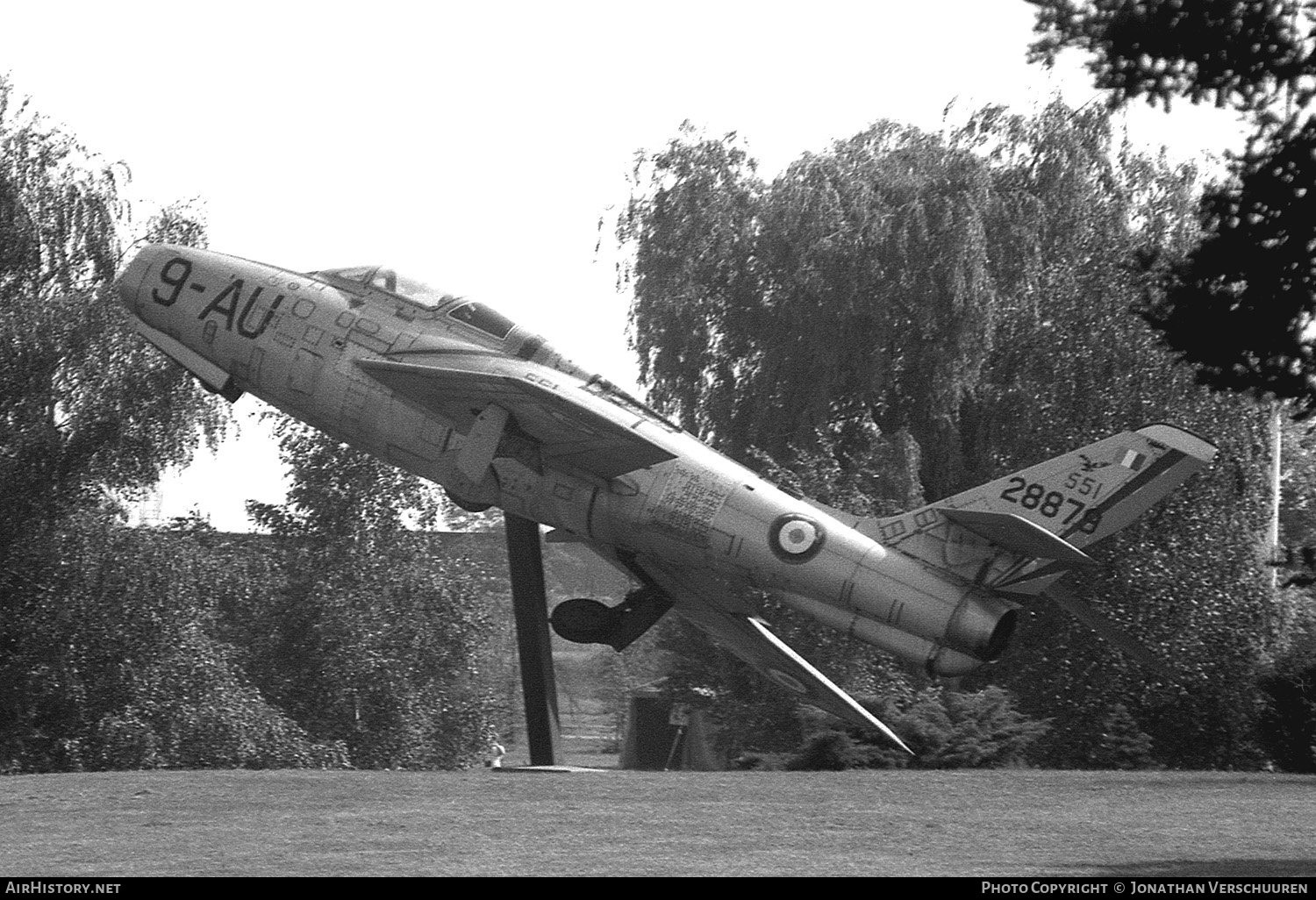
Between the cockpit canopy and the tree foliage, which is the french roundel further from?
the tree foliage

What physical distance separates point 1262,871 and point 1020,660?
78.2ft

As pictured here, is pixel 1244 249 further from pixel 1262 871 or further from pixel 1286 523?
pixel 1286 523

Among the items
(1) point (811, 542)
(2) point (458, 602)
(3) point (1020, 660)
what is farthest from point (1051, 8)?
(2) point (458, 602)

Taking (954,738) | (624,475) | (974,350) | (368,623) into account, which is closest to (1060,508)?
(624,475)

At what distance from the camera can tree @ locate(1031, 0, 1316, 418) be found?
33.4ft

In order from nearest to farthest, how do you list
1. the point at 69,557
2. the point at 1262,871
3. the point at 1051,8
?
1. the point at 1051,8
2. the point at 1262,871
3. the point at 69,557

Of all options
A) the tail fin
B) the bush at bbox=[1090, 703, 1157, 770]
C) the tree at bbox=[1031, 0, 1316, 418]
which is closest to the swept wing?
the tail fin

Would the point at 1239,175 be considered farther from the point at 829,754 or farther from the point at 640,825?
the point at 829,754

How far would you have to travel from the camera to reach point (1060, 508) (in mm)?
19609

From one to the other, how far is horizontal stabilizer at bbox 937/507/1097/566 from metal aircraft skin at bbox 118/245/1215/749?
36 millimetres

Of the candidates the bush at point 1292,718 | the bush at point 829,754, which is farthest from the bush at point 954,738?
the bush at point 1292,718

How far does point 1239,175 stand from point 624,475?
9.91 m

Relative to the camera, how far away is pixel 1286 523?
6131 cm

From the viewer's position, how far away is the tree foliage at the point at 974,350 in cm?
3466
